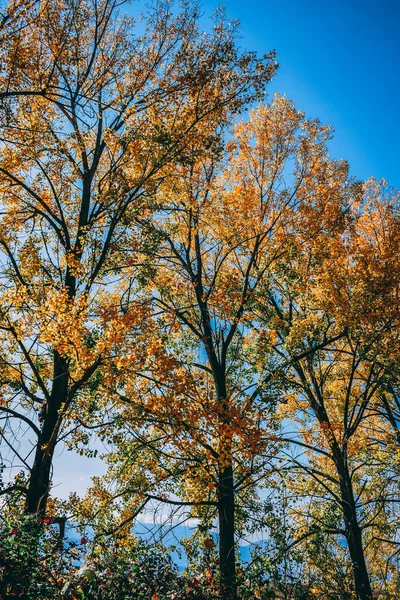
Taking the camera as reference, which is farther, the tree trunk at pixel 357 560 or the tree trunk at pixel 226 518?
the tree trunk at pixel 357 560

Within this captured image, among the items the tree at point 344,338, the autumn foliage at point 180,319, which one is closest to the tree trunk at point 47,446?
the autumn foliage at point 180,319

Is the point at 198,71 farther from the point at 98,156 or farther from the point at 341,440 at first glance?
the point at 341,440

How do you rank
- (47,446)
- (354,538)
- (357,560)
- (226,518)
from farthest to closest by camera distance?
(354,538), (357,560), (226,518), (47,446)

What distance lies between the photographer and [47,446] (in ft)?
26.5

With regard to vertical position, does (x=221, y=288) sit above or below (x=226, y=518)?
above

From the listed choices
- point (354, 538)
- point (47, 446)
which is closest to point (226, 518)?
point (354, 538)

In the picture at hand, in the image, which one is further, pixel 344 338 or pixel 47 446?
pixel 344 338

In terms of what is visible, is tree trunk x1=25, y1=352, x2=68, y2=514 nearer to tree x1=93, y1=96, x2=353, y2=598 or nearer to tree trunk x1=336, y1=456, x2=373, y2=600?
tree x1=93, y1=96, x2=353, y2=598

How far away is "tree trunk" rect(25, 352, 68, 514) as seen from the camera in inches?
318

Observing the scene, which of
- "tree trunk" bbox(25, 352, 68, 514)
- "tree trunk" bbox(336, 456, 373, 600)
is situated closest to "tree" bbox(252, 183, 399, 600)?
"tree trunk" bbox(336, 456, 373, 600)

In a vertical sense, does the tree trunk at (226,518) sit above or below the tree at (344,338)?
below

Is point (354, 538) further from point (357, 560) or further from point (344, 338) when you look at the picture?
point (344, 338)

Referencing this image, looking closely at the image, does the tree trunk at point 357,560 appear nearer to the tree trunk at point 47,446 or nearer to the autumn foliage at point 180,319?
the autumn foliage at point 180,319

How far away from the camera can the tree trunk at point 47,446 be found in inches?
318
